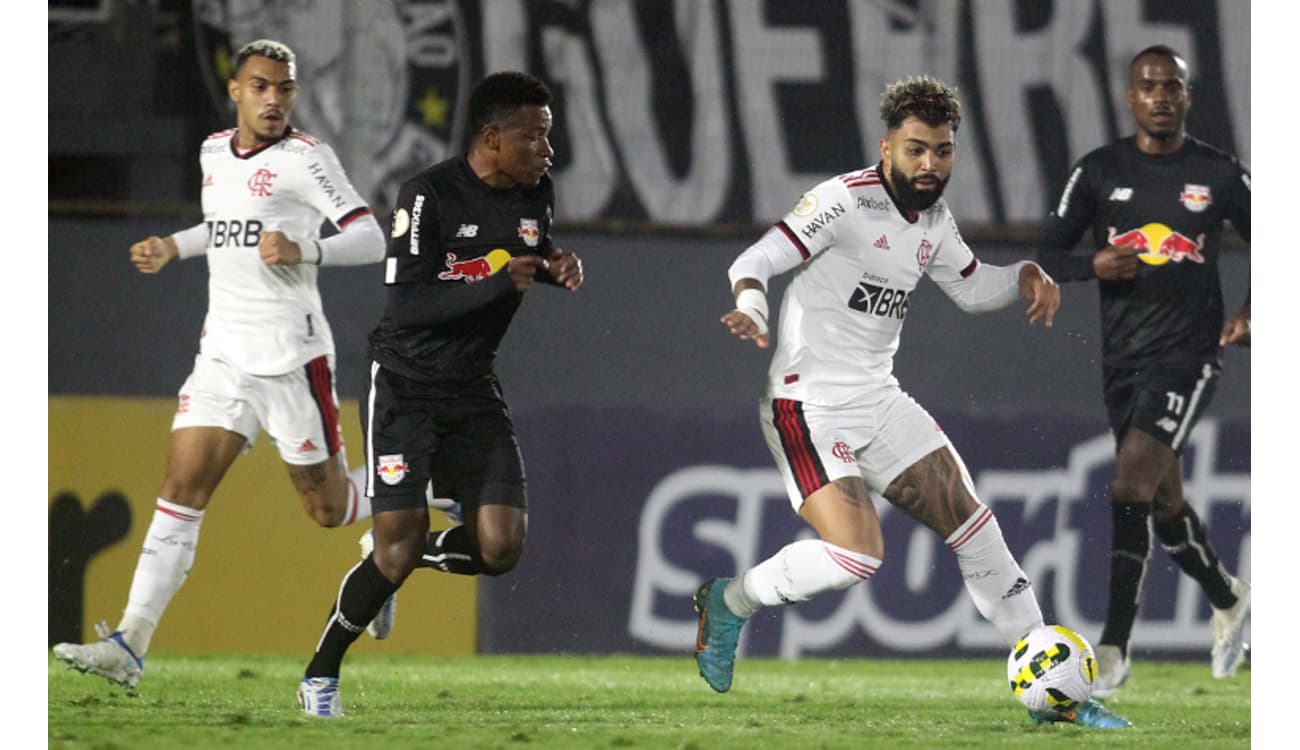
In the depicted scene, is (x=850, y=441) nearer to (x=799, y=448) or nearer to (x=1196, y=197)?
(x=799, y=448)

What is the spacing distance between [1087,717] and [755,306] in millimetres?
1379

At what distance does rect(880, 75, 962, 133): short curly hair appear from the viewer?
4.87 metres

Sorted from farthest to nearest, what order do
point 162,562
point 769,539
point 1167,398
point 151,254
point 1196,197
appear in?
point 769,539, point 1196,197, point 1167,398, point 162,562, point 151,254

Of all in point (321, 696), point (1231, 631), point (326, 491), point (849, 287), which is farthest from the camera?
point (1231, 631)

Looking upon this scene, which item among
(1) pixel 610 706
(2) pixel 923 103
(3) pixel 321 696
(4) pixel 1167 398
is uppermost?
(2) pixel 923 103

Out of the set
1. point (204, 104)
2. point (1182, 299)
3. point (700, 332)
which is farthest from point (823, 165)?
point (204, 104)

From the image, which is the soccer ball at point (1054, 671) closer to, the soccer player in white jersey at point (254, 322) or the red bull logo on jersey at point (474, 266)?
the red bull logo on jersey at point (474, 266)

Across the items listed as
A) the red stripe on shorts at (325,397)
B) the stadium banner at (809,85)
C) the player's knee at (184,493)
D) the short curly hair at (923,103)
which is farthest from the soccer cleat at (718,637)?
the stadium banner at (809,85)

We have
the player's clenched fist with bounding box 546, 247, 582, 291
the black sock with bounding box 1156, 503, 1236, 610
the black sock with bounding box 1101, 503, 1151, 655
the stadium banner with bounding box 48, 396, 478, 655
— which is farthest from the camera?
the stadium banner with bounding box 48, 396, 478, 655

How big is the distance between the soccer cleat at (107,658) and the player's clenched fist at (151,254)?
3.26ft

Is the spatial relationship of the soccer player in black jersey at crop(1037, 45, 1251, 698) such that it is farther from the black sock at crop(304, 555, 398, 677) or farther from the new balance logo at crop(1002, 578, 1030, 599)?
the black sock at crop(304, 555, 398, 677)

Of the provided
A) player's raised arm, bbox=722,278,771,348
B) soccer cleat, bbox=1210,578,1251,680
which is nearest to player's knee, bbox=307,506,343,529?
player's raised arm, bbox=722,278,771,348

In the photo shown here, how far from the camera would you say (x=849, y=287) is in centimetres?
498

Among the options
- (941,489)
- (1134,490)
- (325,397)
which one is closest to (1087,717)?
(941,489)
